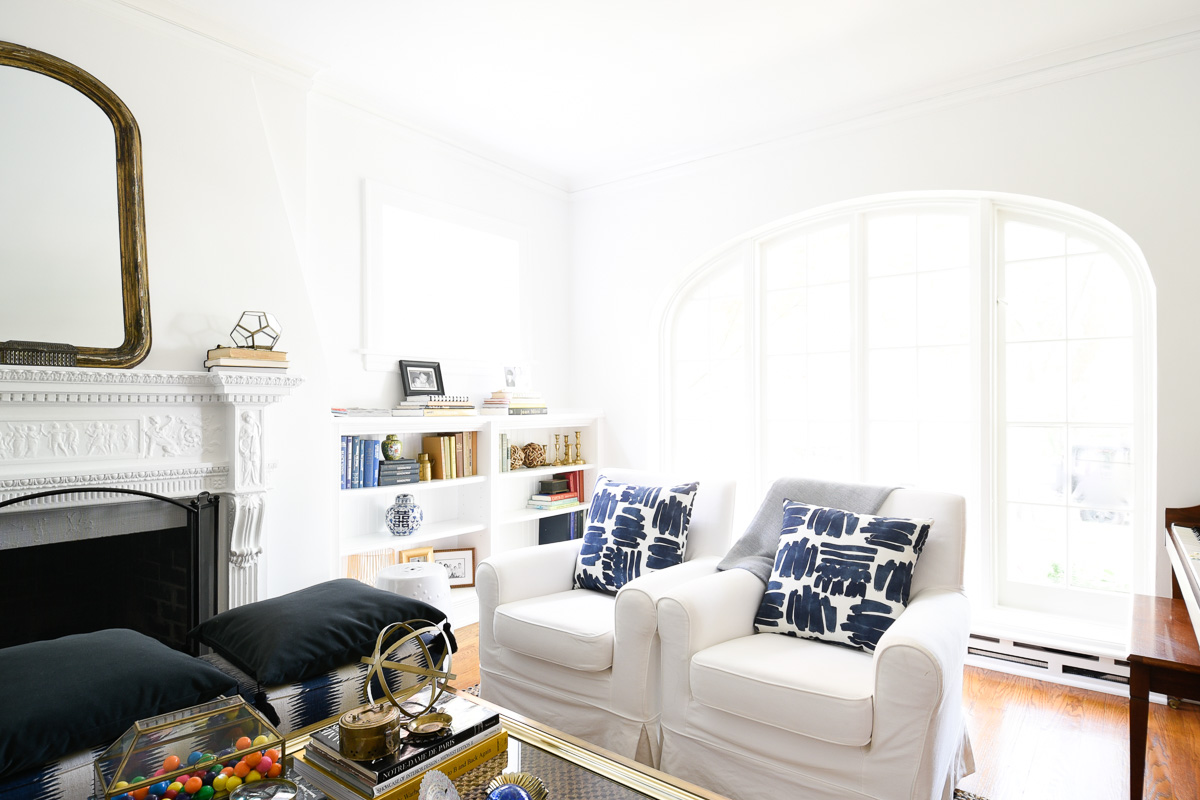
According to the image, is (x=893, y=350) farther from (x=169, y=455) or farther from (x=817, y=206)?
(x=169, y=455)

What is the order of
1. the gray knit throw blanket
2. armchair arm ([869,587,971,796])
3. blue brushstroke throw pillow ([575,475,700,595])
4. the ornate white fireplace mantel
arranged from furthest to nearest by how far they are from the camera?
blue brushstroke throw pillow ([575,475,700,595])
the gray knit throw blanket
the ornate white fireplace mantel
armchair arm ([869,587,971,796])

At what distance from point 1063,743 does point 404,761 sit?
2.33m

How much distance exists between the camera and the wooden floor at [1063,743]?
211 centimetres

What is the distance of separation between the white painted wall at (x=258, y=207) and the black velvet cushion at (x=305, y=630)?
81 cm

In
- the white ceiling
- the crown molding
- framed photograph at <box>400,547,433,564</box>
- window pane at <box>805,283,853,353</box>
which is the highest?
the white ceiling

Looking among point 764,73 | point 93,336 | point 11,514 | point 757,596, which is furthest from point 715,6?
point 11,514

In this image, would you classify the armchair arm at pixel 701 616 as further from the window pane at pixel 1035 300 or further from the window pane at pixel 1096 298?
the window pane at pixel 1096 298

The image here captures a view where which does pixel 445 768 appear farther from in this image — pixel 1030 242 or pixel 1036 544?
pixel 1030 242

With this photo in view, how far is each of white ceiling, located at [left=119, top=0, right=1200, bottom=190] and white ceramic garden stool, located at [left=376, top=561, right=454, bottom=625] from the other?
2.29 m

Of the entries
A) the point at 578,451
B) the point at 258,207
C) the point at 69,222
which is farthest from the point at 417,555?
the point at 69,222

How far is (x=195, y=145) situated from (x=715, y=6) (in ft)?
6.81

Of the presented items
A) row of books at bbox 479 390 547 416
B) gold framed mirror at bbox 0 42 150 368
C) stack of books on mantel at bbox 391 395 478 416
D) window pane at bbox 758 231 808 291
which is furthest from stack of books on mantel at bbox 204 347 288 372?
window pane at bbox 758 231 808 291

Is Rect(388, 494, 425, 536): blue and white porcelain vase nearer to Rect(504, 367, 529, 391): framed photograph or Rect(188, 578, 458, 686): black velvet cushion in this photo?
→ Rect(504, 367, 529, 391): framed photograph

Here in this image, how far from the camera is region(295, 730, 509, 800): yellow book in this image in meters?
1.32
